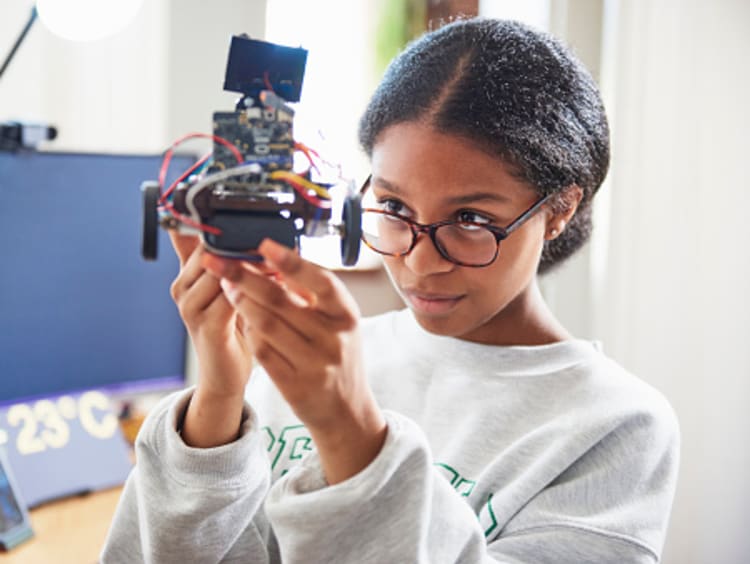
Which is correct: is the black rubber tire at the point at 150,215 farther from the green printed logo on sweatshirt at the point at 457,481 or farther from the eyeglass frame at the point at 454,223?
the green printed logo on sweatshirt at the point at 457,481

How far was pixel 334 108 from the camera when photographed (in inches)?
88.2

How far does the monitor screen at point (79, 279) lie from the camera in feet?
4.56

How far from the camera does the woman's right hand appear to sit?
685 mm

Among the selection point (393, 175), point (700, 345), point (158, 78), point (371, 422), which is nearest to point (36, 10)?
point (158, 78)

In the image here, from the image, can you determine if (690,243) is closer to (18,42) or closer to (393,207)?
(393,207)

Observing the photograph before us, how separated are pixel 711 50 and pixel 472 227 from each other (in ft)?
3.51

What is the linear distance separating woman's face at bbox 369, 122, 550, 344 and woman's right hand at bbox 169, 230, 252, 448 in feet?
0.73

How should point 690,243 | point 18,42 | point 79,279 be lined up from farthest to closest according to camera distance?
point 690,243 → point 79,279 → point 18,42

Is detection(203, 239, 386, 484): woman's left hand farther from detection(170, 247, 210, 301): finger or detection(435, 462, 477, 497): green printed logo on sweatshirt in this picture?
detection(435, 462, 477, 497): green printed logo on sweatshirt

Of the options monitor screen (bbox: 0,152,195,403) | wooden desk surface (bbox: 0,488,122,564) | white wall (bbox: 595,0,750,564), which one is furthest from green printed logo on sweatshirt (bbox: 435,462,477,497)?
white wall (bbox: 595,0,750,564)

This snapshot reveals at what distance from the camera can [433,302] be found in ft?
2.98

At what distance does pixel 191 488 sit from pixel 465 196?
1.30 feet

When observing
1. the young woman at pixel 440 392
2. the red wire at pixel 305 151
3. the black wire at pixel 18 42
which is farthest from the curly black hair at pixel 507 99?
the black wire at pixel 18 42

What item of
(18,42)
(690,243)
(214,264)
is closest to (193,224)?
(214,264)
